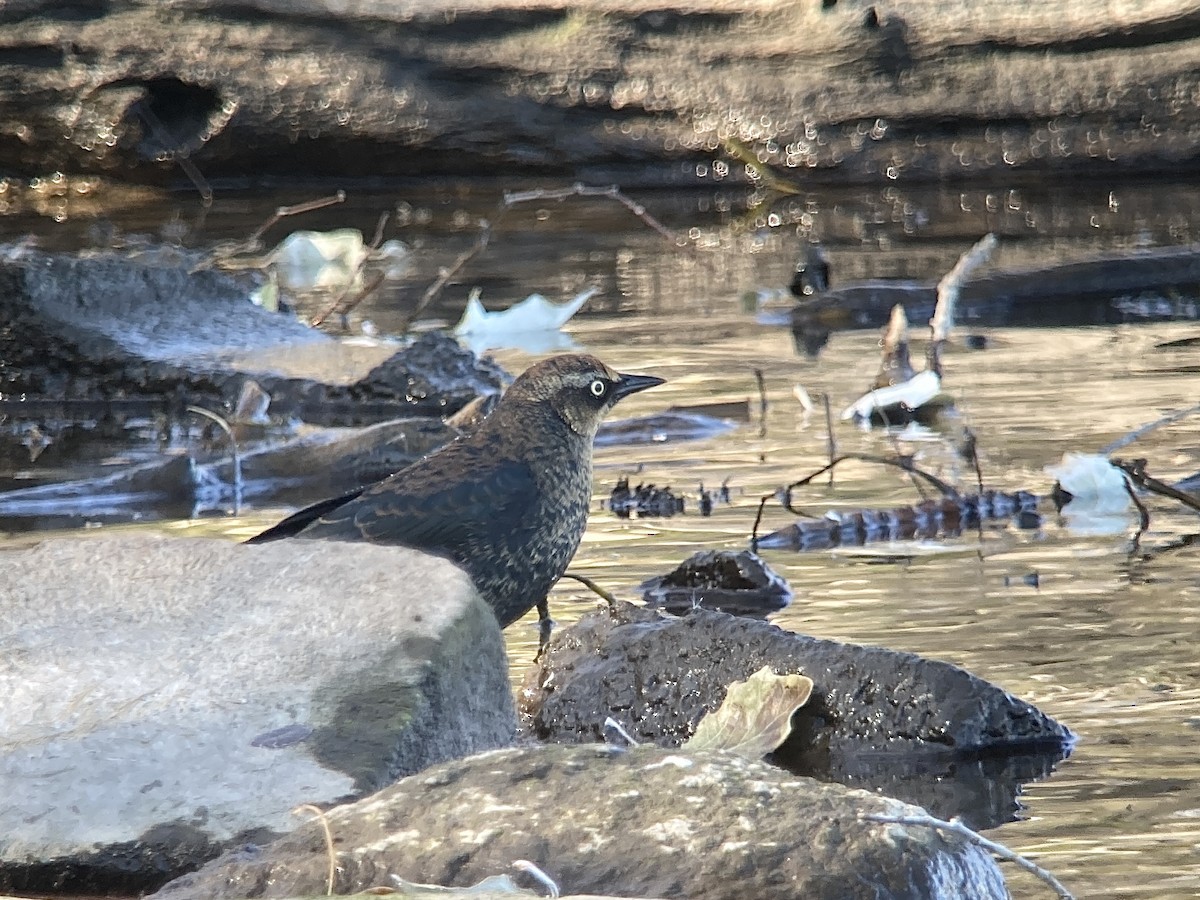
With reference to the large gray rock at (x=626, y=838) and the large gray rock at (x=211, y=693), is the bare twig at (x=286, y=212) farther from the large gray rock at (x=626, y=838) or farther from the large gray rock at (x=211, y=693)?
the large gray rock at (x=626, y=838)

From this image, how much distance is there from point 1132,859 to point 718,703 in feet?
3.64

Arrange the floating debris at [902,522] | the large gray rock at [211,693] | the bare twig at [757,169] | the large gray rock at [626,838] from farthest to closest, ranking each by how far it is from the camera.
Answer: the bare twig at [757,169], the floating debris at [902,522], the large gray rock at [211,693], the large gray rock at [626,838]

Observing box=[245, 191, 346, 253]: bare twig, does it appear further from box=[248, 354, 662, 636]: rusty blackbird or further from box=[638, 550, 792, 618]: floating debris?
box=[248, 354, 662, 636]: rusty blackbird

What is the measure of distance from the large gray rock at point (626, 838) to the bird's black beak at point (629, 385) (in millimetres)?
2463

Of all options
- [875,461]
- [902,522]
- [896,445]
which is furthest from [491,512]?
[896,445]

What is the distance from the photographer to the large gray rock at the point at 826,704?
4.20 m

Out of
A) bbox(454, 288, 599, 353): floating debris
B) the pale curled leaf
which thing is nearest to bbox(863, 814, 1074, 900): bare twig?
the pale curled leaf

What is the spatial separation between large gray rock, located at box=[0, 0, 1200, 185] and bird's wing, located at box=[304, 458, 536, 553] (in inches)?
356

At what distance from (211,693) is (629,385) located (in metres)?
2.25

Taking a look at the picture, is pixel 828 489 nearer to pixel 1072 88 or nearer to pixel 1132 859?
pixel 1132 859

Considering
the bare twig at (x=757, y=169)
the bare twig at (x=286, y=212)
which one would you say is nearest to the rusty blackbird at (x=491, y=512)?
the bare twig at (x=286, y=212)

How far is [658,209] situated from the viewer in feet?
46.6

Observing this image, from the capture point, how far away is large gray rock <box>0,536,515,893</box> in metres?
3.46

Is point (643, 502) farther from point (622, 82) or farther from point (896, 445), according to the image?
point (622, 82)
